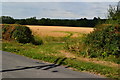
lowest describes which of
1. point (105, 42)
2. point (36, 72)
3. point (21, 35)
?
point (36, 72)

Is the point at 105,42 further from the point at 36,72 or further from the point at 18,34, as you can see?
the point at 18,34

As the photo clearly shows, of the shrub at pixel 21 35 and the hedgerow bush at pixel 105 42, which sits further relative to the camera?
the shrub at pixel 21 35

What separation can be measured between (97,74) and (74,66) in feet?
3.97

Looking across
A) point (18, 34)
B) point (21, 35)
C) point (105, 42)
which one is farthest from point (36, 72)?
point (18, 34)

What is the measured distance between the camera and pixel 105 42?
10.6 meters

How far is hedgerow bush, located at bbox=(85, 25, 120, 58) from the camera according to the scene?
10.2 m

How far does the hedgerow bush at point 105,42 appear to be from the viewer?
1016 centimetres

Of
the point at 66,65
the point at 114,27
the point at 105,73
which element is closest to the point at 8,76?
the point at 66,65

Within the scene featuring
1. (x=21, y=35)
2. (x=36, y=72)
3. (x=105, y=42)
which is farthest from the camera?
(x=21, y=35)

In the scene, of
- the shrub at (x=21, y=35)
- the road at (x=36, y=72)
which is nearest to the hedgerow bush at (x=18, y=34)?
the shrub at (x=21, y=35)

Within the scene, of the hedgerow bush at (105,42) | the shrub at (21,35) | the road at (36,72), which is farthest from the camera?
the shrub at (21,35)

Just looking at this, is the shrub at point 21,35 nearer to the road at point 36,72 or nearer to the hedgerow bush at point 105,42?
the hedgerow bush at point 105,42

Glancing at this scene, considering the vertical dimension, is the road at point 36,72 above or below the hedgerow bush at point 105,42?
below

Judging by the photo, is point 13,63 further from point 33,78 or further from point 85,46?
point 85,46
